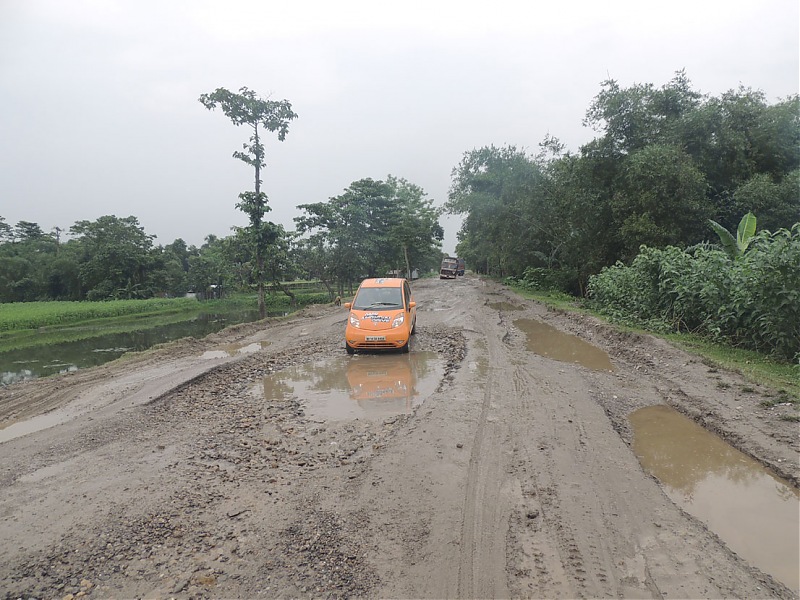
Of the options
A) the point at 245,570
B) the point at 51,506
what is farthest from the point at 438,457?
the point at 51,506

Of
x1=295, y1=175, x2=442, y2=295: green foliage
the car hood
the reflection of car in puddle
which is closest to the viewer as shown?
the reflection of car in puddle

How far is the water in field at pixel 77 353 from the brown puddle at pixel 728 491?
53.2 feet

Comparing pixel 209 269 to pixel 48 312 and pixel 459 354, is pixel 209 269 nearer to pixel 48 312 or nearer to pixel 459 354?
pixel 48 312

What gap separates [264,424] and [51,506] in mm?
2568

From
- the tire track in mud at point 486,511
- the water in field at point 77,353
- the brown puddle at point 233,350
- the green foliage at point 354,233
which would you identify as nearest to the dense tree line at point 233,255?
the green foliage at point 354,233

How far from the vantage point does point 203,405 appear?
23.3 ft

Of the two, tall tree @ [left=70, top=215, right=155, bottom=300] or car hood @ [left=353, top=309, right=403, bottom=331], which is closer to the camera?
car hood @ [left=353, top=309, right=403, bottom=331]

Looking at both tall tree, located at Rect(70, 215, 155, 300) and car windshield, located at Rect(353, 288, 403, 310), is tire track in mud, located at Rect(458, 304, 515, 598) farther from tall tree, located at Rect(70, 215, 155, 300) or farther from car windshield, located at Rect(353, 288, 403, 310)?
tall tree, located at Rect(70, 215, 155, 300)

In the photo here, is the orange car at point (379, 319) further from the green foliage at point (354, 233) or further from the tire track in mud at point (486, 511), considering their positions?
the green foliage at point (354, 233)

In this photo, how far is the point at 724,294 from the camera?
10398 millimetres

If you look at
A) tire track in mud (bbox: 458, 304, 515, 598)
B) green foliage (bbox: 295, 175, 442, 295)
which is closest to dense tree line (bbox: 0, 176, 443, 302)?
green foliage (bbox: 295, 175, 442, 295)

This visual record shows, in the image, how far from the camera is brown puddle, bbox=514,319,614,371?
32.0ft

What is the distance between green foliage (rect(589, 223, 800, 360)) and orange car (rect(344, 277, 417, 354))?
23.7 ft

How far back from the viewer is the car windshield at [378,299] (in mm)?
11266
